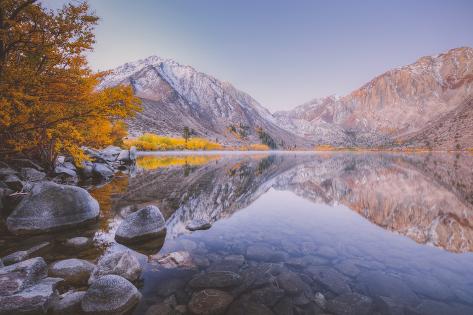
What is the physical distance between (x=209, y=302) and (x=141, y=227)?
6.01 meters

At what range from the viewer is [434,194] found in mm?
23953

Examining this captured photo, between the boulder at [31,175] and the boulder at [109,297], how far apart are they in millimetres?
17094

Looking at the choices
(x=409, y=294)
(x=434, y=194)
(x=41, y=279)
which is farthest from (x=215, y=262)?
(x=434, y=194)

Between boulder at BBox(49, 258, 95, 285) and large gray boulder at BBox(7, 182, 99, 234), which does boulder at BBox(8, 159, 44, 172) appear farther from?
boulder at BBox(49, 258, 95, 285)

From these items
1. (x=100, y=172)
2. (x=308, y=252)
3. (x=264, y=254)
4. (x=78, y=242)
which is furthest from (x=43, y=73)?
(x=100, y=172)

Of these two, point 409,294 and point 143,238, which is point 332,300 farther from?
point 143,238

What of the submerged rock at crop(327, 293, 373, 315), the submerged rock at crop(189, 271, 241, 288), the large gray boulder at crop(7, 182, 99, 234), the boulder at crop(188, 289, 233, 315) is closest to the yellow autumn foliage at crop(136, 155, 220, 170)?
the large gray boulder at crop(7, 182, 99, 234)

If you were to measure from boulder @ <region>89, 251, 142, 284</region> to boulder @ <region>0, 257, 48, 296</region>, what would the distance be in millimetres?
1390

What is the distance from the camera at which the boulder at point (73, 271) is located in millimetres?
7562

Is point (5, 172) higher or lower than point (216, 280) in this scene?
higher

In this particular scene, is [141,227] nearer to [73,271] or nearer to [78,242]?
[78,242]

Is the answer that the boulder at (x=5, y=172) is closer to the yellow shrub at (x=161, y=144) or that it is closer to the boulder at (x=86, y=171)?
the boulder at (x=86, y=171)

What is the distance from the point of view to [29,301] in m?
5.96

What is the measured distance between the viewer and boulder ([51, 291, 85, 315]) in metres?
6.15
